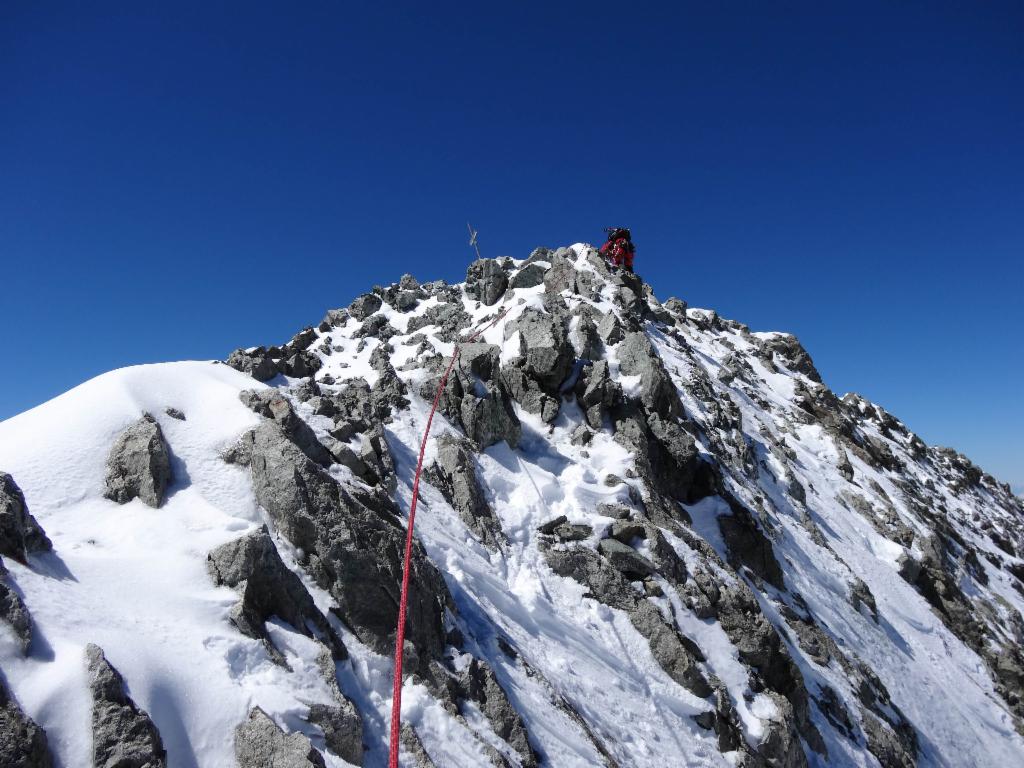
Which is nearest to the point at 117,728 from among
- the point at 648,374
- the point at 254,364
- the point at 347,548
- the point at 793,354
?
the point at 347,548

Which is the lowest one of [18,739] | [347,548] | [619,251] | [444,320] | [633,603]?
[18,739]

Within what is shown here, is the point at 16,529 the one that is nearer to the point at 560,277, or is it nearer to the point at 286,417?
the point at 286,417

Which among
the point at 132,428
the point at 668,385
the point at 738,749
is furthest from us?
the point at 668,385

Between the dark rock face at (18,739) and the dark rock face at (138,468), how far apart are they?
602 cm

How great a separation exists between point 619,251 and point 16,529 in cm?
4404

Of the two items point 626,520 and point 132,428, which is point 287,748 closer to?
point 132,428

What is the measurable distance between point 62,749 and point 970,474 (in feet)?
320

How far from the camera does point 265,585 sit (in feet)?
33.6

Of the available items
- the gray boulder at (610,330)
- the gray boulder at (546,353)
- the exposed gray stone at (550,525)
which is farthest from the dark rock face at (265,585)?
the gray boulder at (610,330)

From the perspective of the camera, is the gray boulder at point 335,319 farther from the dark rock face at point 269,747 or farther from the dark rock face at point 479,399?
the dark rock face at point 269,747

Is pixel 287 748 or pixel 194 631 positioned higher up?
pixel 194 631

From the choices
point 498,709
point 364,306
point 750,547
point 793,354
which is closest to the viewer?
point 498,709

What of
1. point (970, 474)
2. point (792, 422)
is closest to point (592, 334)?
point (792, 422)

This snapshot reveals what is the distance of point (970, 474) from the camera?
73.1 metres
